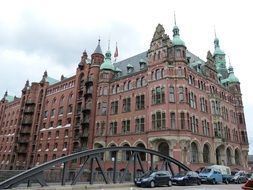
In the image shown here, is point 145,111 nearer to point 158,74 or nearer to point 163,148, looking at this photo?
point 158,74

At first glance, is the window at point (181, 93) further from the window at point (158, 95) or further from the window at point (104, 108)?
the window at point (104, 108)

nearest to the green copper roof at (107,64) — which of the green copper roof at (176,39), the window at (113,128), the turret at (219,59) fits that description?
the window at (113,128)

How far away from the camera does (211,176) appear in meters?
29.7

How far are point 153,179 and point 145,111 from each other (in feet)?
62.3

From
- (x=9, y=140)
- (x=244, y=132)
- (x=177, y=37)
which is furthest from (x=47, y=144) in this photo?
(x=244, y=132)

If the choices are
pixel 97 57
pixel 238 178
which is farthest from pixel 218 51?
pixel 238 178

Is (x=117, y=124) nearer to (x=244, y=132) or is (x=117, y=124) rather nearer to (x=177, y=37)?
(x=177, y=37)

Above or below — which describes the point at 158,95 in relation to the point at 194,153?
above

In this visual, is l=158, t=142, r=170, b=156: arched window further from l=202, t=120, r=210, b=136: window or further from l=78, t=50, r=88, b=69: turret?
l=78, t=50, r=88, b=69: turret

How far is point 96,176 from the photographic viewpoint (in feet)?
85.1

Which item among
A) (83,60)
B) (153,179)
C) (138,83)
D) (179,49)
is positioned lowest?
(153,179)

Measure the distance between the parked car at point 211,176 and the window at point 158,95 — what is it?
12.3m

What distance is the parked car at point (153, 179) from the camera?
A: 23.3 meters

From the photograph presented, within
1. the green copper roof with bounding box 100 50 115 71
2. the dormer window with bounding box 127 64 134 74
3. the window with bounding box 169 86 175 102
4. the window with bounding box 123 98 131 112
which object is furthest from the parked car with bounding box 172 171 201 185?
the green copper roof with bounding box 100 50 115 71
